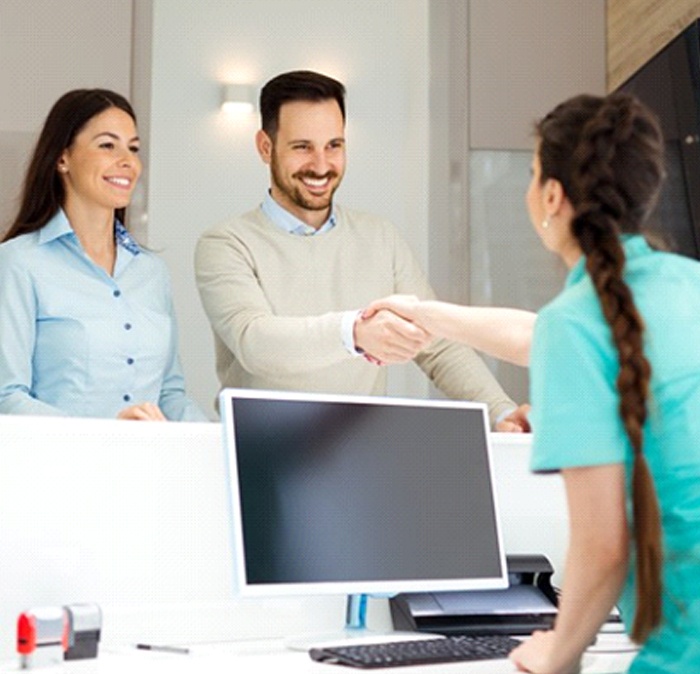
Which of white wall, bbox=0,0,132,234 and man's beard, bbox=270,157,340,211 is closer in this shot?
man's beard, bbox=270,157,340,211

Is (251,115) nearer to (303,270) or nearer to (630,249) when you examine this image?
(303,270)

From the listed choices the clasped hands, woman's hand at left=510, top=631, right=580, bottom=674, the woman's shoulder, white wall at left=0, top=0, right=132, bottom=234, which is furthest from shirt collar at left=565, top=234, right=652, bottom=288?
white wall at left=0, top=0, right=132, bottom=234

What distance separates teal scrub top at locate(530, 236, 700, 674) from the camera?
133cm

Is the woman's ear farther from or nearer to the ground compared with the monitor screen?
farther from the ground

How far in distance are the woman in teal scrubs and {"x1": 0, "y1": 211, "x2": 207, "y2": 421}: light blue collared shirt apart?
1.41 meters

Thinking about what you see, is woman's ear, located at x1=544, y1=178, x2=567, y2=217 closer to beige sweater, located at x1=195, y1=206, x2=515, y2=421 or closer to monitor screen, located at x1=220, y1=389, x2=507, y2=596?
monitor screen, located at x1=220, y1=389, x2=507, y2=596

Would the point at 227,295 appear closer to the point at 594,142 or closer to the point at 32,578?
the point at 32,578

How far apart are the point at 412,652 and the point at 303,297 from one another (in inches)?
54.8

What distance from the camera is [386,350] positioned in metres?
2.49

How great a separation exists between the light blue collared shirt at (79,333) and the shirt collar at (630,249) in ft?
4.52

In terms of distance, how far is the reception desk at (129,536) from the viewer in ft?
6.41

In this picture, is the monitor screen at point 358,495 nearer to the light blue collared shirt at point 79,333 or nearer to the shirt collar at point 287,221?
the light blue collared shirt at point 79,333

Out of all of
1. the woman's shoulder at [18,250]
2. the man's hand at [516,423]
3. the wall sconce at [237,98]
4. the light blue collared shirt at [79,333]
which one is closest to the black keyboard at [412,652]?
the man's hand at [516,423]

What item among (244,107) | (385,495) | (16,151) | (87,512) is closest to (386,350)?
(385,495)
